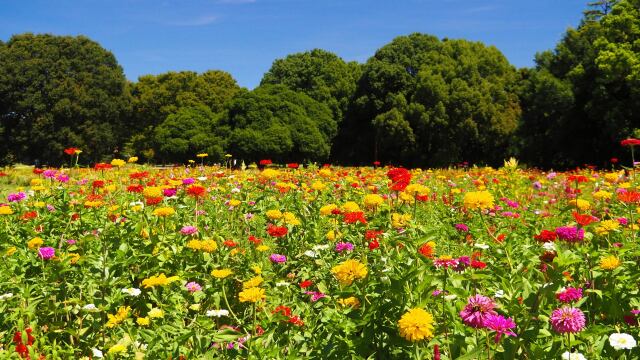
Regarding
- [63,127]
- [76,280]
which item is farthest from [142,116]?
[76,280]

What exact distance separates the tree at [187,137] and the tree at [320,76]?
7059 mm

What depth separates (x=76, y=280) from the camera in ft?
11.5

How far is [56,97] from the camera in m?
39.1

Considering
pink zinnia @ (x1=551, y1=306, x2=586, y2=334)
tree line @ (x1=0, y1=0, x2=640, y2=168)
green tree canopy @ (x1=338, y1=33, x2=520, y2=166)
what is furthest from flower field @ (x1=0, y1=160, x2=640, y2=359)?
green tree canopy @ (x1=338, y1=33, x2=520, y2=166)

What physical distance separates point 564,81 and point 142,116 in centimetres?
3928

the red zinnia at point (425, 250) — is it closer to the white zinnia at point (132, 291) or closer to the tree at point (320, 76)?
the white zinnia at point (132, 291)

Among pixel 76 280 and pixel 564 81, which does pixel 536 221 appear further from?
pixel 564 81

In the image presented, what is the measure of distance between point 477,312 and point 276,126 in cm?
3573

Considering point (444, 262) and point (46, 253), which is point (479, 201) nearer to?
point (444, 262)

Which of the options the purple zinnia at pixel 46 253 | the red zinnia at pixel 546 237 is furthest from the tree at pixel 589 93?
the purple zinnia at pixel 46 253

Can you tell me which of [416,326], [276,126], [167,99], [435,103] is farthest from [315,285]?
[167,99]

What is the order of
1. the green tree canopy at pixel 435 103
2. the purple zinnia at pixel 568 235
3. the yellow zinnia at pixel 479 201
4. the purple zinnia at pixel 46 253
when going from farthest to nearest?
the green tree canopy at pixel 435 103 → the purple zinnia at pixel 46 253 → the yellow zinnia at pixel 479 201 → the purple zinnia at pixel 568 235

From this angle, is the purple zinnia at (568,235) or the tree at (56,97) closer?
the purple zinnia at (568,235)

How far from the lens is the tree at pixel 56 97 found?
1512 inches
